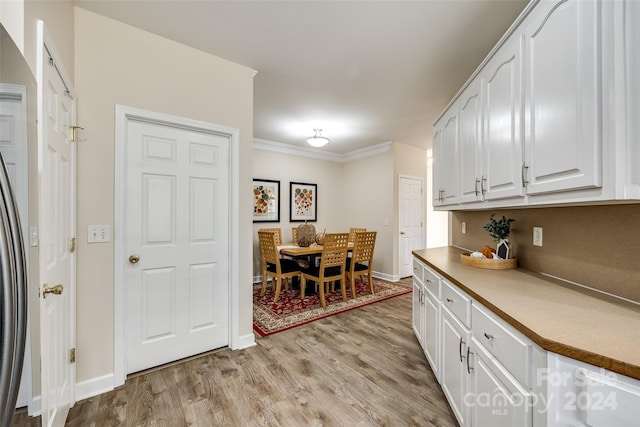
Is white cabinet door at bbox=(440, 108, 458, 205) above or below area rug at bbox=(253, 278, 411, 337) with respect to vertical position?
above

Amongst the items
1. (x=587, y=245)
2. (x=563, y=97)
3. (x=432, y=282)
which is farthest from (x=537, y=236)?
(x=563, y=97)

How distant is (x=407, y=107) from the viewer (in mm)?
3459

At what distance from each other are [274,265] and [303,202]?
1753 millimetres

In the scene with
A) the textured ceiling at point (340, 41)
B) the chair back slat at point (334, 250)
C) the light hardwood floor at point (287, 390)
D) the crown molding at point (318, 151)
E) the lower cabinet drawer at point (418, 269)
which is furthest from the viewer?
the crown molding at point (318, 151)

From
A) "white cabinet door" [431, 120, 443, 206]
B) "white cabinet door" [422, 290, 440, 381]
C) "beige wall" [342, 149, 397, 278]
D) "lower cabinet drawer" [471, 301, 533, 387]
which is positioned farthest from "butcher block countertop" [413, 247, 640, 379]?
"beige wall" [342, 149, 397, 278]

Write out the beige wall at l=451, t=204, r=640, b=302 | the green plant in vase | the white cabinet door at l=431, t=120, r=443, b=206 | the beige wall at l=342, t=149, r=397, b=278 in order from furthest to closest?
the beige wall at l=342, t=149, r=397, b=278 < the white cabinet door at l=431, t=120, r=443, b=206 < the green plant in vase < the beige wall at l=451, t=204, r=640, b=302

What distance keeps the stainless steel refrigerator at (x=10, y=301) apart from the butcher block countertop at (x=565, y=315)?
141cm

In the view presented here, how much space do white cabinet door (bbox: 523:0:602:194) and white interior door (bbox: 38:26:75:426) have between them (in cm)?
209

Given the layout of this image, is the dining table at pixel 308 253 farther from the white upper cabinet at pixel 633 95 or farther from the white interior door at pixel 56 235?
the white upper cabinet at pixel 633 95

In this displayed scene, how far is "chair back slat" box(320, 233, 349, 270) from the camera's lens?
11.7ft

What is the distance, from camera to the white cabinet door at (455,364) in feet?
4.71

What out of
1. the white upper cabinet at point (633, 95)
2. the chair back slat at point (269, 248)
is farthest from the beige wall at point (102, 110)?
the white upper cabinet at point (633, 95)

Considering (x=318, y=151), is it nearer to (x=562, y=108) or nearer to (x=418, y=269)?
(x=418, y=269)

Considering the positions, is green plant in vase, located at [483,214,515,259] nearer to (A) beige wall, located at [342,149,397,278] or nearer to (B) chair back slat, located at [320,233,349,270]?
(B) chair back slat, located at [320,233,349,270]
